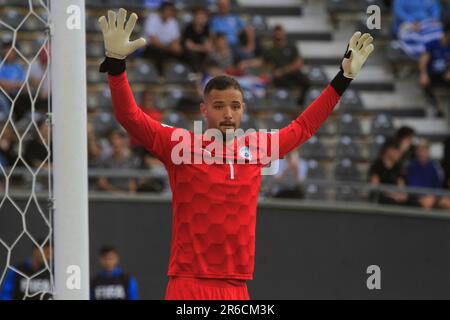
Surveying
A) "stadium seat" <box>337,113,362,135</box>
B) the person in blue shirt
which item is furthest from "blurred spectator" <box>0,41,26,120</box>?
the person in blue shirt

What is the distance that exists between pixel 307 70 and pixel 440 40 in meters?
1.43

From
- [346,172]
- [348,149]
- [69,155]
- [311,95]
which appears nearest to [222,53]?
[311,95]

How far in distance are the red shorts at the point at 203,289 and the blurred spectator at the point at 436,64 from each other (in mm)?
7863

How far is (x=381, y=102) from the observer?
12.7m

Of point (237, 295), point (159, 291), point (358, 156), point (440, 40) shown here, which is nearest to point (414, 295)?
point (358, 156)

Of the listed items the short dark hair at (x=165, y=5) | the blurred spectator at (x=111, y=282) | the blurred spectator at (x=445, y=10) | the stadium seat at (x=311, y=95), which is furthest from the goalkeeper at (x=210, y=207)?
the blurred spectator at (x=445, y=10)

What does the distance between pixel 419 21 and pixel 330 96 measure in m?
7.87

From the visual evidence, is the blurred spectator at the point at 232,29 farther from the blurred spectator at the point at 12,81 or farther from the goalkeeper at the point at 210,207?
the goalkeeper at the point at 210,207

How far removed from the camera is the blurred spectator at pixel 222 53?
11.9m

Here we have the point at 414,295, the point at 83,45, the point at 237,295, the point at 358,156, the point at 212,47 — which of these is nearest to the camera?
the point at 237,295

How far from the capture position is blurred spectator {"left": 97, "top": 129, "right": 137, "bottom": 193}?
34.2 ft

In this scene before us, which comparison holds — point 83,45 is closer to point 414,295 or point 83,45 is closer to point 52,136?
point 52,136

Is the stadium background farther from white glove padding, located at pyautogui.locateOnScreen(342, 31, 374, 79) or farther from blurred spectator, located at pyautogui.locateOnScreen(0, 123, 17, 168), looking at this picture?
white glove padding, located at pyautogui.locateOnScreen(342, 31, 374, 79)

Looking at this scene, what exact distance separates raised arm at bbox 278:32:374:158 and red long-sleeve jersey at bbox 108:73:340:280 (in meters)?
0.24
